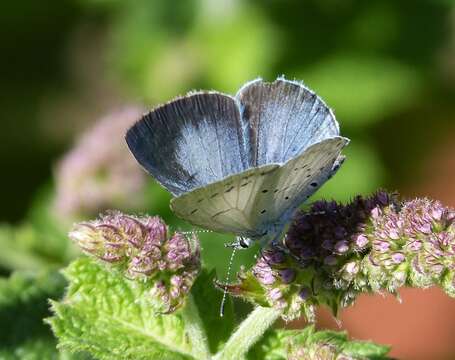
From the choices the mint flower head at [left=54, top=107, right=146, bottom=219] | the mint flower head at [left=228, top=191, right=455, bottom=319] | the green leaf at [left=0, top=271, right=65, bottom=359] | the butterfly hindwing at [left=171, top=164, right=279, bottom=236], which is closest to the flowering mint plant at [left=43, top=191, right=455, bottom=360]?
the mint flower head at [left=228, top=191, right=455, bottom=319]

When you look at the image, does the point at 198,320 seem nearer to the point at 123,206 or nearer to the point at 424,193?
the point at 123,206

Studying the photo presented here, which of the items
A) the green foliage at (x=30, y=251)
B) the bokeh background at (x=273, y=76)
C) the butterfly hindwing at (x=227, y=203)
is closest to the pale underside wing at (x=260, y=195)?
the butterfly hindwing at (x=227, y=203)

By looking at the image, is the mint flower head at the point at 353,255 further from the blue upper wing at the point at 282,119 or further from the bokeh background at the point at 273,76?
the bokeh background at the point at 273,76

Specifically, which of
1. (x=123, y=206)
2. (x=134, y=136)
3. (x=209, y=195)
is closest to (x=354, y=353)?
(x=209, y=195)

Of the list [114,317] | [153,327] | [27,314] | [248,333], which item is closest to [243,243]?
[248,333]

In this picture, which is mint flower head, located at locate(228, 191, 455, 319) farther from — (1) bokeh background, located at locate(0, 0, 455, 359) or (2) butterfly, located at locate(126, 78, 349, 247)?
(1) bokeh background, located at locate(0, 0, 455, 359)

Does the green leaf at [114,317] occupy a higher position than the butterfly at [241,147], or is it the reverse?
the butterfly at [241,147]

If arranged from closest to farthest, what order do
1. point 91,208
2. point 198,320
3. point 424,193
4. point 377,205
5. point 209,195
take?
point 209,195 → point 377,205 → point 198,320 → point 91,208 → point 424,193
